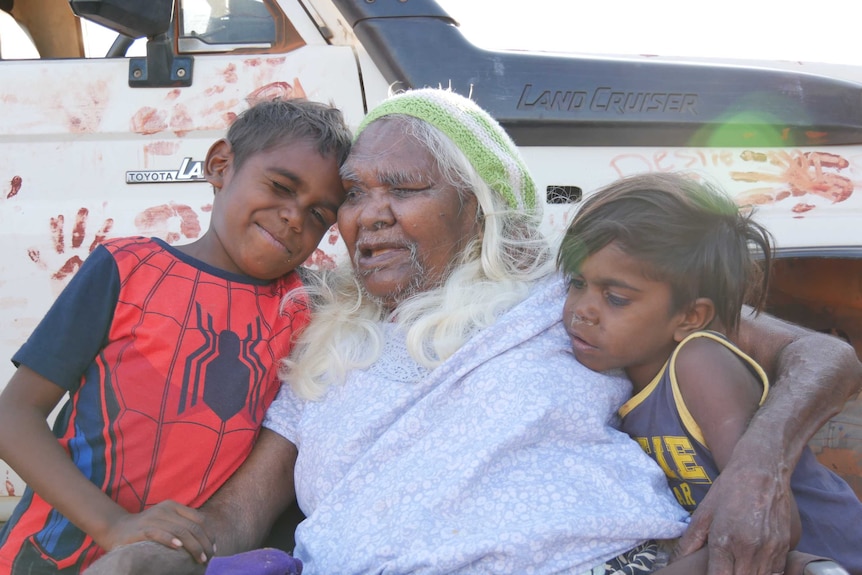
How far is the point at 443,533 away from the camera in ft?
5.21

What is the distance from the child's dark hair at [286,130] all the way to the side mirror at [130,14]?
1.59ft

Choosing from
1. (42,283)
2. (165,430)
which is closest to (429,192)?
(165,430)

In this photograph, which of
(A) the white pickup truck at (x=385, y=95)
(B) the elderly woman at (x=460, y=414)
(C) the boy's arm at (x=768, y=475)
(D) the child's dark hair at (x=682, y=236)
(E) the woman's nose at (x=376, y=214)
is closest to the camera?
(C) the boy's arm at (x=768, y=475)

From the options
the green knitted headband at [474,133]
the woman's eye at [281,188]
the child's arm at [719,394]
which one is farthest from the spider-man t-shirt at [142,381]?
the child's arm at [719,394]

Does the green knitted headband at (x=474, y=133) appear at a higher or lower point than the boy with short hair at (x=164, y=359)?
higher

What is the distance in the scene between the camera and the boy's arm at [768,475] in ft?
4.72

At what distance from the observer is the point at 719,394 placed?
5.18ft

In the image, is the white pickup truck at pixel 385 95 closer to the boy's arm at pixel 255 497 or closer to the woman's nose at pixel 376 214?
the woman's nose at pixel 376 214

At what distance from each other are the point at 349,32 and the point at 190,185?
0.71m

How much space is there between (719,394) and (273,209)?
1.10m

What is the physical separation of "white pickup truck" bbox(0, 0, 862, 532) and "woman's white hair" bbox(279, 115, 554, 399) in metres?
0.42

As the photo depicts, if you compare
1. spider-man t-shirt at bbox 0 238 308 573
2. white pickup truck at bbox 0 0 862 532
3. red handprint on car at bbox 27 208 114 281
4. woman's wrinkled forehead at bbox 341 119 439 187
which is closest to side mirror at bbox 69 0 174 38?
white pickup truck at bbox 0 0 862 532

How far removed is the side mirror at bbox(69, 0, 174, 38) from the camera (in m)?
2.25

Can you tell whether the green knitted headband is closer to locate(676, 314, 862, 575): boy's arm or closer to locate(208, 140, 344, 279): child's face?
locate(208, 140, 344, 279): child's face
